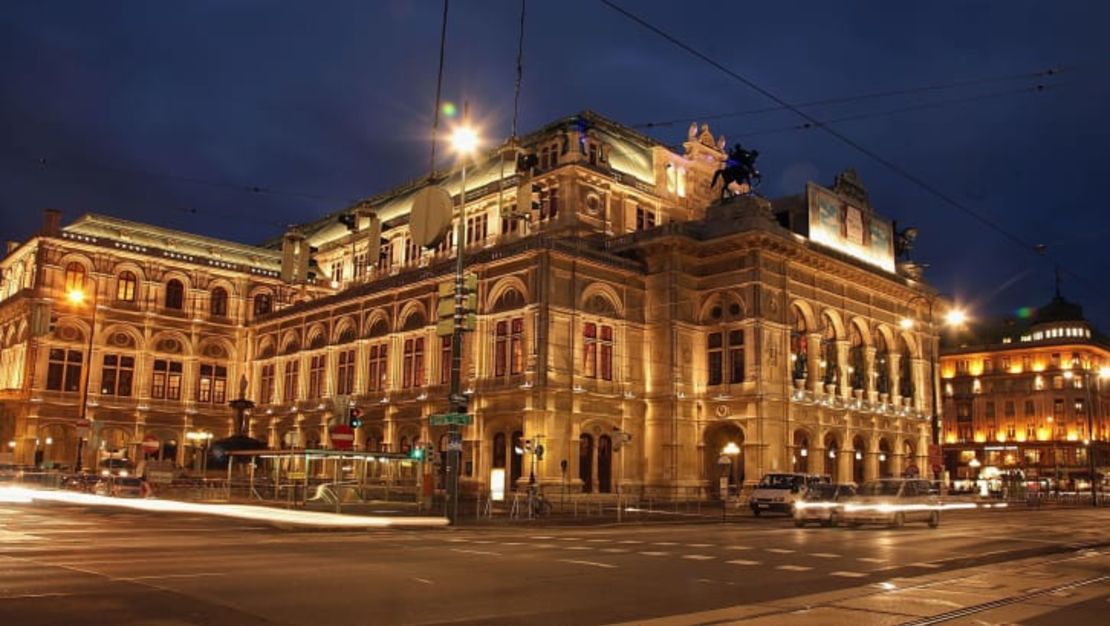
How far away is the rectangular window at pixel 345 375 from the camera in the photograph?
2511 inches

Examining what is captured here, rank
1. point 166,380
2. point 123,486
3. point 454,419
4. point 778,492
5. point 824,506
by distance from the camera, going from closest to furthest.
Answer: point 454,419, point 824,506, point 778,492, point 123,486, point 166,380

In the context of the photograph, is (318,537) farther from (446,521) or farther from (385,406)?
(385,406)

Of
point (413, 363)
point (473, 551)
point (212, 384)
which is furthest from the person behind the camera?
point (212, 384)

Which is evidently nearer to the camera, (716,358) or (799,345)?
(716,358)

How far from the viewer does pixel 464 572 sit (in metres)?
15.3

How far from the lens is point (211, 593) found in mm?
12070

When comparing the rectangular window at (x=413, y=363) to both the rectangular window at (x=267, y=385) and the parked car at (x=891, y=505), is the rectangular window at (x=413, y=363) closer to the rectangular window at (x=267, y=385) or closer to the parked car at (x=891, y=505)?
the rectangular window at (x=267, y=385)

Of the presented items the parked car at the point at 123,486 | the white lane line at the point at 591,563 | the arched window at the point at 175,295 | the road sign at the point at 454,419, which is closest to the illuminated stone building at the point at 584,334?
the arched window at the point at 175,295

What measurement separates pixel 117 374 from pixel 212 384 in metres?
7.24

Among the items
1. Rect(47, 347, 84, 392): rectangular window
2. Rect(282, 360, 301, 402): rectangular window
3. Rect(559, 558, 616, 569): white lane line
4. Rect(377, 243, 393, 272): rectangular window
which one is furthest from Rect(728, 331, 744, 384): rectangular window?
Rect(47, 347, 84, 392): rectangular window

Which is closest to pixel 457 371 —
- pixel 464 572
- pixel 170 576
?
pixel 464 572

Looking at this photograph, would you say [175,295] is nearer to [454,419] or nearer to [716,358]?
[716,358]

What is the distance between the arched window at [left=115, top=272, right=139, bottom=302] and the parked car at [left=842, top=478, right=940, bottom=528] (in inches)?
2327

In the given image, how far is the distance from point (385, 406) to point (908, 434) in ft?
114
